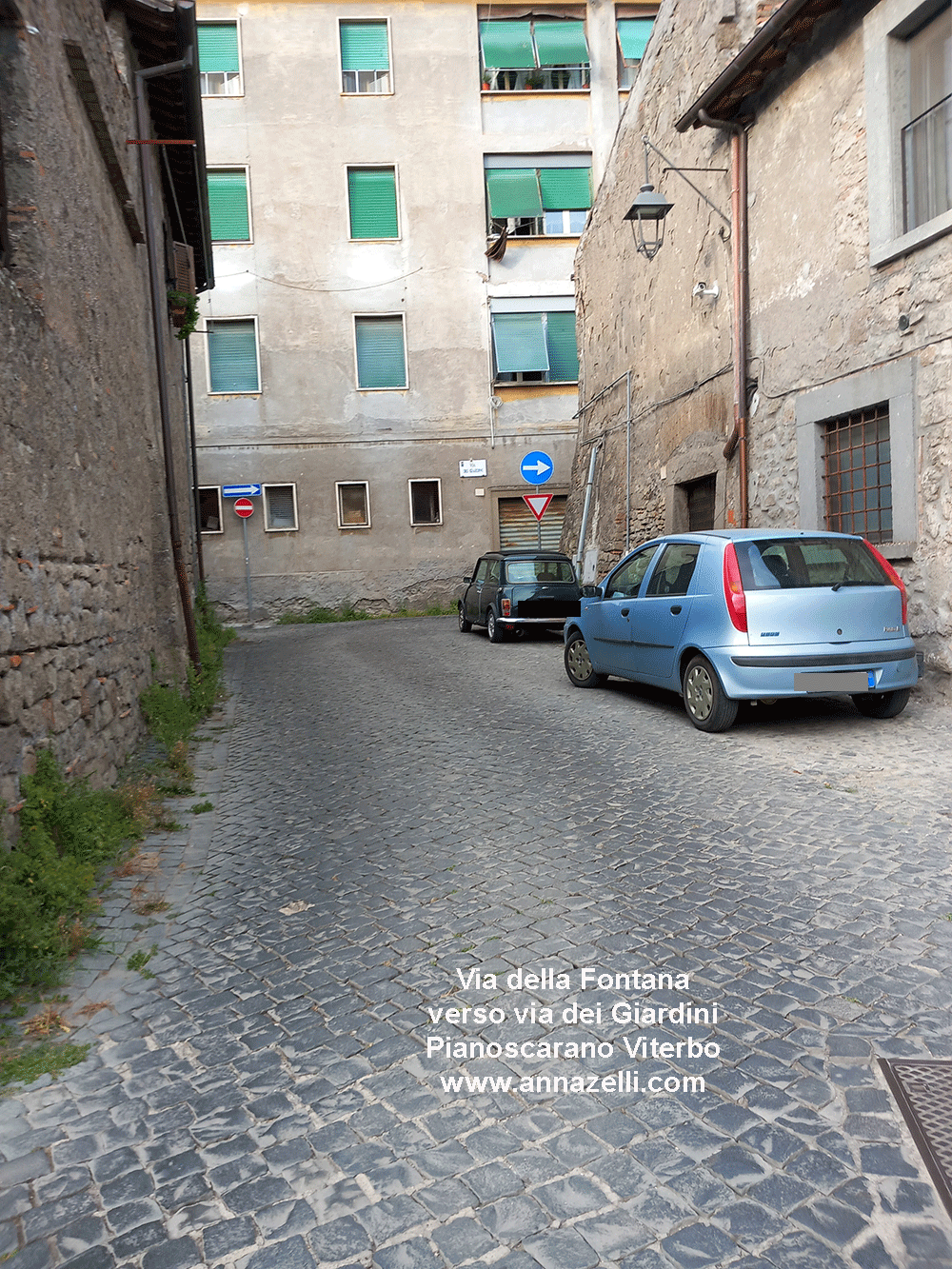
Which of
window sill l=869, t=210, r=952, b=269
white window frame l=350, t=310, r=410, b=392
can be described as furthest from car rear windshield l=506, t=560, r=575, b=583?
white window frame l=350, t=310, r=410, b=392

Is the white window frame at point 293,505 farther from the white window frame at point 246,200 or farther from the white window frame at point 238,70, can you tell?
the white window frame at point 238,70

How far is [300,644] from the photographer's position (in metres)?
16.2

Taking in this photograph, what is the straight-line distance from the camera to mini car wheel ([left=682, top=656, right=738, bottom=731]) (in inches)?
283

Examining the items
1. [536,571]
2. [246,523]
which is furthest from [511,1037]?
[246,523]

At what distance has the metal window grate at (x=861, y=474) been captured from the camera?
30.2 feet

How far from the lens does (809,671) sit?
22.5 ft

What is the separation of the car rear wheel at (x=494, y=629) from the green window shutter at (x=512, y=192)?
43.7ft

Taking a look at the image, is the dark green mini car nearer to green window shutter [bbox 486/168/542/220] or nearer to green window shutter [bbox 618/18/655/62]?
green window shutter [bbox 486/168/542/220]

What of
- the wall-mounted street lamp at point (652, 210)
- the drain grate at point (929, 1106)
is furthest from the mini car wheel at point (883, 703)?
the wall-mounted street lamp at point (652, 210)

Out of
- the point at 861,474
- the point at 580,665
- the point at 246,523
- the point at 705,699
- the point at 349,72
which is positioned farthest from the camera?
the point at 349,72

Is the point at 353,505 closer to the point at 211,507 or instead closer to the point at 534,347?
the point at 211,507

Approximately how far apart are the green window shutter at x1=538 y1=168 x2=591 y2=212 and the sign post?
1061 cm

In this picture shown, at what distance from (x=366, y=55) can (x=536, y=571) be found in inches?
639

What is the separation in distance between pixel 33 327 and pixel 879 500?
7.70 meters
